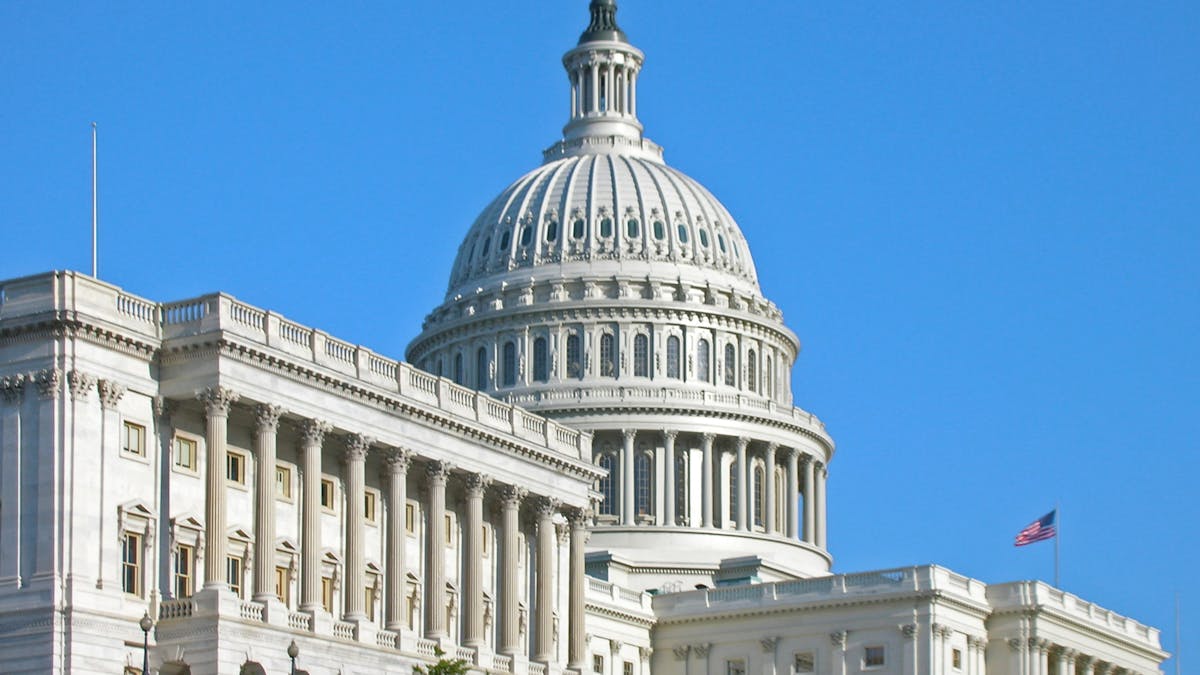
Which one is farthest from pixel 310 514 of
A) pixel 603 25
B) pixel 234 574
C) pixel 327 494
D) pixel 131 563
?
pixel 603 25

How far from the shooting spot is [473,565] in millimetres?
106688

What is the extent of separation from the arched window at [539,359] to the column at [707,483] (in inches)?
448

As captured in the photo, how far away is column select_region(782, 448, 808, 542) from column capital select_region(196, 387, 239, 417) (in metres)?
83.3

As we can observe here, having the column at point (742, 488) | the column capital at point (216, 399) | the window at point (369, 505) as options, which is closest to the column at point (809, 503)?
the column at point (742, 488)

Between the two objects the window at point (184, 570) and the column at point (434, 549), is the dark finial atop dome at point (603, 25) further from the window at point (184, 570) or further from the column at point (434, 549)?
the window at point (184, 570)

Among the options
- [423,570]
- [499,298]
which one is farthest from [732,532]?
[423,570]

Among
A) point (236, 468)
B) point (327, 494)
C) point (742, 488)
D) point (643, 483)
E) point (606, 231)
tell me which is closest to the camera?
point (236, 468)

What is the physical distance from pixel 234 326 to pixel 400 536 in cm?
1345

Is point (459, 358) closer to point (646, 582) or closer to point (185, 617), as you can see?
point (646, 582)

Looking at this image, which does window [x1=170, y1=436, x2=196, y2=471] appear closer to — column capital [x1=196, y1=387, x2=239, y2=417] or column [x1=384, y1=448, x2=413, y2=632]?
column capital [x1=196, y1=387, x2=239, y2=417]

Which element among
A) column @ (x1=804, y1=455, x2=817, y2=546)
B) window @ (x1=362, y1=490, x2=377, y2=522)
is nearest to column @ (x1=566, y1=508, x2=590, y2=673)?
window @ (x1=362, y1=490, x2=377, y2=522)

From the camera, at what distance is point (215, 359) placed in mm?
91688

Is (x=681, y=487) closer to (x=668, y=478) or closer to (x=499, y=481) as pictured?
(x=668, y=478)

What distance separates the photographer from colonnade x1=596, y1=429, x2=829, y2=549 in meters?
166
